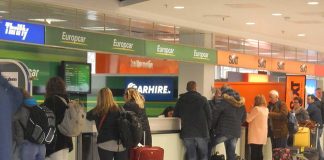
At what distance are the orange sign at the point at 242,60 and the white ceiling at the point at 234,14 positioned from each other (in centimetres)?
55

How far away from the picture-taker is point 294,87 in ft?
43.6

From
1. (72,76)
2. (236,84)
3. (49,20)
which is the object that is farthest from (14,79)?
(236,84)

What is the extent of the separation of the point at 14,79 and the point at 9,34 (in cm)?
327

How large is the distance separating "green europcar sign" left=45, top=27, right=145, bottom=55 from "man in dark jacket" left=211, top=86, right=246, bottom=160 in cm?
246

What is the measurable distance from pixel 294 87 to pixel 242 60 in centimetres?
320

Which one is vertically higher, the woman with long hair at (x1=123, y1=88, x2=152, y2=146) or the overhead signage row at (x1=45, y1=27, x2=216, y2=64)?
the overhead signage row at (x1=45, y1=27, x2=216, y2=64)

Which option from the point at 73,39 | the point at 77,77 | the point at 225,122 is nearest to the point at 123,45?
the point at 73,39

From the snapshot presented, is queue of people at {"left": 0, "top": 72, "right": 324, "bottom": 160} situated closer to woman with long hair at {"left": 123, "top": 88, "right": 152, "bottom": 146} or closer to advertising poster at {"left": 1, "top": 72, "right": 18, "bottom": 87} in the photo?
woman with long hair at {"left": 123, "top": 88, "right": 152, "bottom": 146}

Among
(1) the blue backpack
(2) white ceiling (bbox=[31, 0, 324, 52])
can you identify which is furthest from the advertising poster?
(1) the blue backpack

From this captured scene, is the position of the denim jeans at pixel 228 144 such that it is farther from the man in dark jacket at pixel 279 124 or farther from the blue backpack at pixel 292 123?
the blue backpack at pixel 292 123

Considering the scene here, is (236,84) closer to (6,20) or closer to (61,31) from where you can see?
(61,31)

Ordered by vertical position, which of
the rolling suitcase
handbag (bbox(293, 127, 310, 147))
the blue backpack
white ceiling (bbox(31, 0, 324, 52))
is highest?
white ceiling (bbox(31, 0, 324, 52))

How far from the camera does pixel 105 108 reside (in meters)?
7.15

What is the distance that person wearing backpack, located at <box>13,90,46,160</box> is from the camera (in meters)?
5.58
